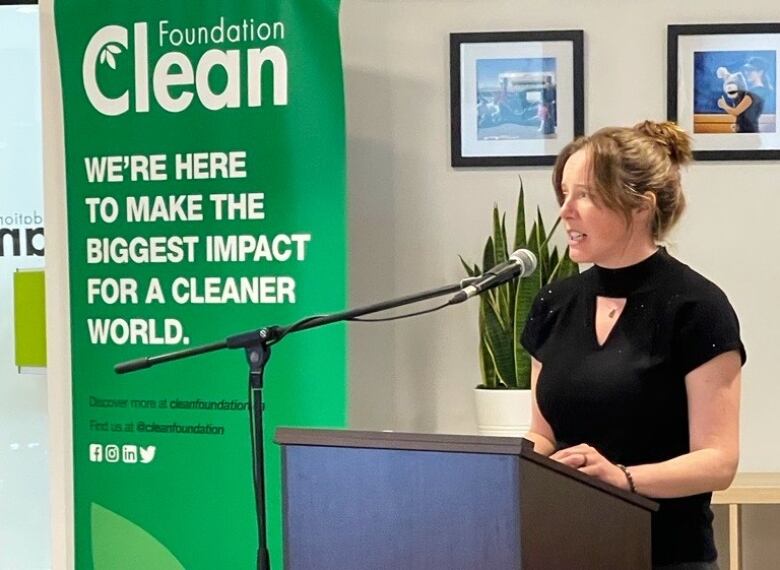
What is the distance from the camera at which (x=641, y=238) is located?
6.57ft

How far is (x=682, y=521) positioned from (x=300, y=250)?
152 centimetres

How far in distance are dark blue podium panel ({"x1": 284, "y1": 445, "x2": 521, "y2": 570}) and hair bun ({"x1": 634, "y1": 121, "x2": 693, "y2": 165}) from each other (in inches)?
33.1

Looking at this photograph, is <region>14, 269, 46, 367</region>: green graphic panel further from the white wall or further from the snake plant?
the snake plant

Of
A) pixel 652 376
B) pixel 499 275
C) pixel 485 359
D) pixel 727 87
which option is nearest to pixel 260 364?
pixel 499 275

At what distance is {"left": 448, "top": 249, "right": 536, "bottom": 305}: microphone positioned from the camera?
5.92 feet

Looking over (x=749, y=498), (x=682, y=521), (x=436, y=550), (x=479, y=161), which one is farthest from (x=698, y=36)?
(x=436, y=550)

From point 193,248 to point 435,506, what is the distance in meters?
1.93

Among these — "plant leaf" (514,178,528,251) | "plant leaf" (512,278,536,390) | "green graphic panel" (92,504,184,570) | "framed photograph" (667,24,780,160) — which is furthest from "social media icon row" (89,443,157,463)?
"framed photograph" (667,24,780,160)

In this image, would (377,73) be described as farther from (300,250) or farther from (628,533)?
(628,533)

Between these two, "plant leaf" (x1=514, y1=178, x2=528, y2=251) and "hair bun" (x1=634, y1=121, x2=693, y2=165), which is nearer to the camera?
"hair bun" (x1=634, y1=121, x2=693, y2=165)

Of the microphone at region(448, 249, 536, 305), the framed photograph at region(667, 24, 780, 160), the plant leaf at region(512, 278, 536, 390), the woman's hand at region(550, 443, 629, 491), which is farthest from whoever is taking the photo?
the framed photograph at region(667, 24, 780, 160)

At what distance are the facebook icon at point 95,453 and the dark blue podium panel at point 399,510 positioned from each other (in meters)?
1.89

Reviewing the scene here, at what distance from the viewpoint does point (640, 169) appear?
1957 mm

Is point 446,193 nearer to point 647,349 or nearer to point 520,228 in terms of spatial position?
point 520,228
